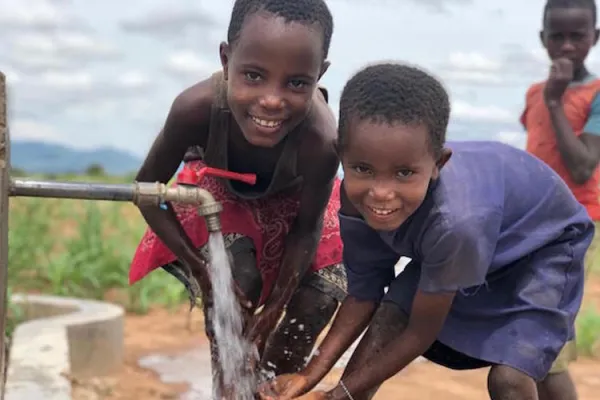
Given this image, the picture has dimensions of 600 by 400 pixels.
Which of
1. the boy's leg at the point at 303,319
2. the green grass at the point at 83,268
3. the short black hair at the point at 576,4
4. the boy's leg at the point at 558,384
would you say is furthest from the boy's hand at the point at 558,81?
the green grass at the point at 83,268

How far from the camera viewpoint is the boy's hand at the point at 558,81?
3326 millimetres

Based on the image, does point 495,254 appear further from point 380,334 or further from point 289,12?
point 289,12

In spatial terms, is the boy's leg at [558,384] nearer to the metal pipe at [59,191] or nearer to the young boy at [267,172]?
the young boy at [267,172]

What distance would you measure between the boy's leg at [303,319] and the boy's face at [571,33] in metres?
1.39

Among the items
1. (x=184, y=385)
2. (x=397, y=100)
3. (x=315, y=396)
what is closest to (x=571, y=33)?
(x=397, y=100)

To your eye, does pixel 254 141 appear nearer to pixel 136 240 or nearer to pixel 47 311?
pixel 47 311

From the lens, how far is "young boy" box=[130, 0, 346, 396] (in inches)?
85.7

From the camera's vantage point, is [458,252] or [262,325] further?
[262,325]

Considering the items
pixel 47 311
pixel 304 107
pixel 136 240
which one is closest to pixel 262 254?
pixel 304 107

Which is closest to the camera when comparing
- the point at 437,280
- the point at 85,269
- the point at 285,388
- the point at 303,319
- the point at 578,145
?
the point at 437,280

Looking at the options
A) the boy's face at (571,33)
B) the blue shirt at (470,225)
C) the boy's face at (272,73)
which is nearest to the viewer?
the blue shirt at (470,225)

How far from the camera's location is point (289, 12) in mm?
2162

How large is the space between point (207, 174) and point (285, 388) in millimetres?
649

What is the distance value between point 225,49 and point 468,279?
845 millimetres
